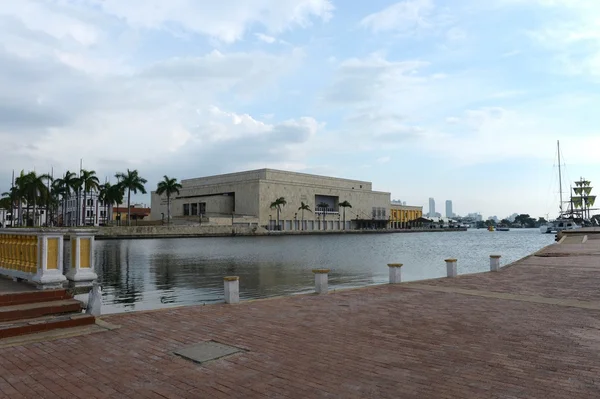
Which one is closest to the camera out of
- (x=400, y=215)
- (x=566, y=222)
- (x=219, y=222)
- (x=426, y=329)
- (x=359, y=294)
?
(x=426, y=329)

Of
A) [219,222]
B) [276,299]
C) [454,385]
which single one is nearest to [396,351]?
[454,385]

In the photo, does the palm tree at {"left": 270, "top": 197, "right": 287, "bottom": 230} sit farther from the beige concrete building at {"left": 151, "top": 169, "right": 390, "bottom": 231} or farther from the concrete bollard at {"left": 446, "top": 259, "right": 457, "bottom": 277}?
the concrete bollard at {"left": 446, "top": 259, "right": 457, "bottom": 277}

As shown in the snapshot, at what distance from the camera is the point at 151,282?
24.0 metres

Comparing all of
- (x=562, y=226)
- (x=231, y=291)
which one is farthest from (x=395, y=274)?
(x=562, y=226)

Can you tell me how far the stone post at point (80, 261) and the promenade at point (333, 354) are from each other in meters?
1.36

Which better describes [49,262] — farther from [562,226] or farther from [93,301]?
[562,226]

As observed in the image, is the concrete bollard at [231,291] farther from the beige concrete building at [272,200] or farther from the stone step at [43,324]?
the beige concrete building at [272,200]

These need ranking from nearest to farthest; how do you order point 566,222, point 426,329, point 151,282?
1. point 426,329
2. point 151,282
3. point 566,222

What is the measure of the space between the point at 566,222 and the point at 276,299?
463 ft

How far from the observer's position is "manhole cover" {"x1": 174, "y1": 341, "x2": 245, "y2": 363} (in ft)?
22.5

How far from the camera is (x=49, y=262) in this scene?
9922mm

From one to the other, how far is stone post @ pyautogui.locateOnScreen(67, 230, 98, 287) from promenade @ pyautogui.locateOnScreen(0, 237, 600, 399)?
53.4 inches

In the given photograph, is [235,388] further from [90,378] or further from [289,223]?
[289,223]

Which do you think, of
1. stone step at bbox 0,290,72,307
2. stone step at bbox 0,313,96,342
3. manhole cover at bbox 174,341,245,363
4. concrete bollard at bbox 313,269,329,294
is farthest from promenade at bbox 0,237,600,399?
concrete bollard at bbox 313,269,329,294
